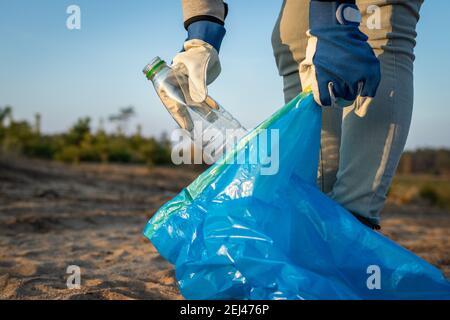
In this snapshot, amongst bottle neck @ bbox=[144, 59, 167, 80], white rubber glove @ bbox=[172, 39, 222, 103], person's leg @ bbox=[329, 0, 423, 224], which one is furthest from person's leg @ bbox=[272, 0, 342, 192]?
bottle neck @ bbox=[144, 59, 167, 80]

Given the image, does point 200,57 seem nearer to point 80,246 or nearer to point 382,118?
point 382,118

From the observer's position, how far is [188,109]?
1730 millimetres

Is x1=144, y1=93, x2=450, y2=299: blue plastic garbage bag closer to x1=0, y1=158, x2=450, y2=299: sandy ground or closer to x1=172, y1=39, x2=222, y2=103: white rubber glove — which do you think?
x1=172, y1=39, x2=222, y2=103: white rubber glove

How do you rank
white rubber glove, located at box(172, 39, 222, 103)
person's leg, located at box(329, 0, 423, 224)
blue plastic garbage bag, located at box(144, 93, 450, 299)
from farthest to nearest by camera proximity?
white rubber glove, located at box(172, 39, 222, 103)
person's leg, located at box(329, 0, 423, 224)
blue plastic garbage bag, located at box(144, 93, 450, 299)

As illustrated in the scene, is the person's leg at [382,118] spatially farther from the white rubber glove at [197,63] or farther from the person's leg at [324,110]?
the white rubber glove at [197,63]

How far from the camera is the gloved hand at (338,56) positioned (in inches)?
50.6

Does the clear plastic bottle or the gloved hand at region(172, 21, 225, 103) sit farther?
the clear plastic bottle

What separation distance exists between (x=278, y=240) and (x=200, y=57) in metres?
0.71

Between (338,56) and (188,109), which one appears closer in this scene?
(338,56)

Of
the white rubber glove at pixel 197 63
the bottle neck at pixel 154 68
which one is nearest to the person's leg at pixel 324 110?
the white rubber glove at pixel 197 63

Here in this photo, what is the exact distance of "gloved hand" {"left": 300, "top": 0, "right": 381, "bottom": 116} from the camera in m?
1.29

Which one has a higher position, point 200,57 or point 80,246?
point 200,57

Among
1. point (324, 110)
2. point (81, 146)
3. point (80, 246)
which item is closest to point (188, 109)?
point (324, 110)

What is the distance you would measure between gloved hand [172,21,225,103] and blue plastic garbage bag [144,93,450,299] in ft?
1.18
